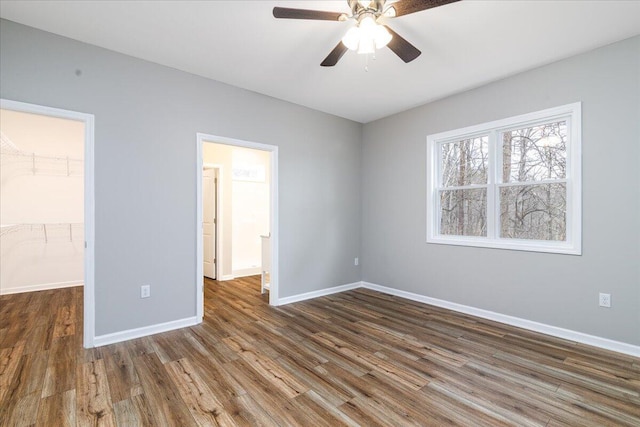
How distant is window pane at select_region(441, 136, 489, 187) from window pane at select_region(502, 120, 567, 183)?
0.24 metres

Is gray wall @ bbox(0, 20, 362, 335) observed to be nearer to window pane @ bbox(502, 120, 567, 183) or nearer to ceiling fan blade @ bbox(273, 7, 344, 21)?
ceiling fan blade @ bbox(273, 7, 344, 21)

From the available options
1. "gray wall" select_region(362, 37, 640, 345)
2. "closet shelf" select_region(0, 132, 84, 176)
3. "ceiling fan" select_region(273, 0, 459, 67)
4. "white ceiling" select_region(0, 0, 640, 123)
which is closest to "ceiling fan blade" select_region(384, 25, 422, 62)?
"ceiling fan" select_region(273, 0, 459, 67)

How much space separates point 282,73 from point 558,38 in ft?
8.47

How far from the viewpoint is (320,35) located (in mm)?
2527

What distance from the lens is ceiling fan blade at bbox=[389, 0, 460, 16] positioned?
1777 millimetres

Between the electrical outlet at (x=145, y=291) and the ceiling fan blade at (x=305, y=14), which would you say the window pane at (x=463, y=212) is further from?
the electrical outlet at (x=145, y=291)

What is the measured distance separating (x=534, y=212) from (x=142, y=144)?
4.19 metres

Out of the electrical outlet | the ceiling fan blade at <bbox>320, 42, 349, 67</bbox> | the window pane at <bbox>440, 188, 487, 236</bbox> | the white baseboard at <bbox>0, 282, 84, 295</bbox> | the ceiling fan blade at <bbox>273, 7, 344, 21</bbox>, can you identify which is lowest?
the white baseboard at <bbox>0, 282, 84, 295</bbox>

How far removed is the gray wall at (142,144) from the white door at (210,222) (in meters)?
1.99

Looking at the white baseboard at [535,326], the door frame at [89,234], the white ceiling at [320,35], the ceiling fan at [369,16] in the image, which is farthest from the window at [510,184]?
the door frame at [89,234]

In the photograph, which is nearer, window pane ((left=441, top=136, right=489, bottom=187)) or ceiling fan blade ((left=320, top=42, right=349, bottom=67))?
ceiling fan blade ((left=320, top=42, right=349, bottom=67))

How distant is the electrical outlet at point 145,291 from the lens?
9.76ft

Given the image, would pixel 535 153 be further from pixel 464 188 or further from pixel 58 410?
pixel 58 410

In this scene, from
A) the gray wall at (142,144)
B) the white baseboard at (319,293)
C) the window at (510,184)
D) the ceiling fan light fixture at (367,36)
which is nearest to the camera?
the ceiling fan light fixture at (367,36)
